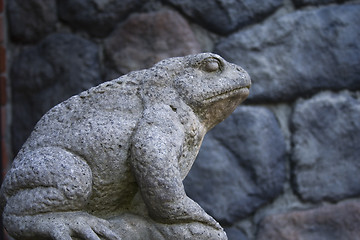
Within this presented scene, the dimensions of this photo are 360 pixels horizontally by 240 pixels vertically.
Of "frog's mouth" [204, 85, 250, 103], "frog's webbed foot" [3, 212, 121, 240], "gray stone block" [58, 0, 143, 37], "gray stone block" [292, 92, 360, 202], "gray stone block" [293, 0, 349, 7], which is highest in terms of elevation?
"frog's mouth" [204, 85, 250, 103]

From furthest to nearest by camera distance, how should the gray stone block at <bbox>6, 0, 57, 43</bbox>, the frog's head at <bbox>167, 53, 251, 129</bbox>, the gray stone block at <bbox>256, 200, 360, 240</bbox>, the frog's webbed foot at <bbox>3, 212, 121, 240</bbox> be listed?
the gray stone block at <bbox>6, 0, 57, 43</bbox>, the gray stone block at <bbox>256, 200, 360, 240</bbox>, the frog's head at <bbox>167, 53, 251, 129</bbox>, the frog's webbed foot at <bbox>3, 212, 121, 240</bbox>

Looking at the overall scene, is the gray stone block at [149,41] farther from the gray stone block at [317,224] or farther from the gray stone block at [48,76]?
the gray stone block at [317,224]

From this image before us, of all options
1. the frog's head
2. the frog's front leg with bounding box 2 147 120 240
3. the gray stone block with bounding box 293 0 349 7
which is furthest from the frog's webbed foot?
the gray stone block with bounding box 293 0 349 7

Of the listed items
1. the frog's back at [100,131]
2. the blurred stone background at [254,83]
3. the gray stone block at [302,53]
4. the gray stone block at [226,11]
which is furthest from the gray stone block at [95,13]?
the frog's back at [100,131]

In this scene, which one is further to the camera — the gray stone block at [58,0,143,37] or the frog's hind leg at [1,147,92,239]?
the gray stone block at [58,0,143,37]

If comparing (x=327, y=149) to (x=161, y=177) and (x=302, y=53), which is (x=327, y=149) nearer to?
(x=302, y=53)

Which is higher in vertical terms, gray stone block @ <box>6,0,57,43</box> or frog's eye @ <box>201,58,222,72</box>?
frog's eye @ <box>201,58,222,72</box>

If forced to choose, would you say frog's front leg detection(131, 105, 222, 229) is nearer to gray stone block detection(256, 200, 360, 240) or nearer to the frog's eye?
the frog's eye

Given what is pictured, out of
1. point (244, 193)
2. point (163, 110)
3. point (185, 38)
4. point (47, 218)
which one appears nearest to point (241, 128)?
point (244, 193)
